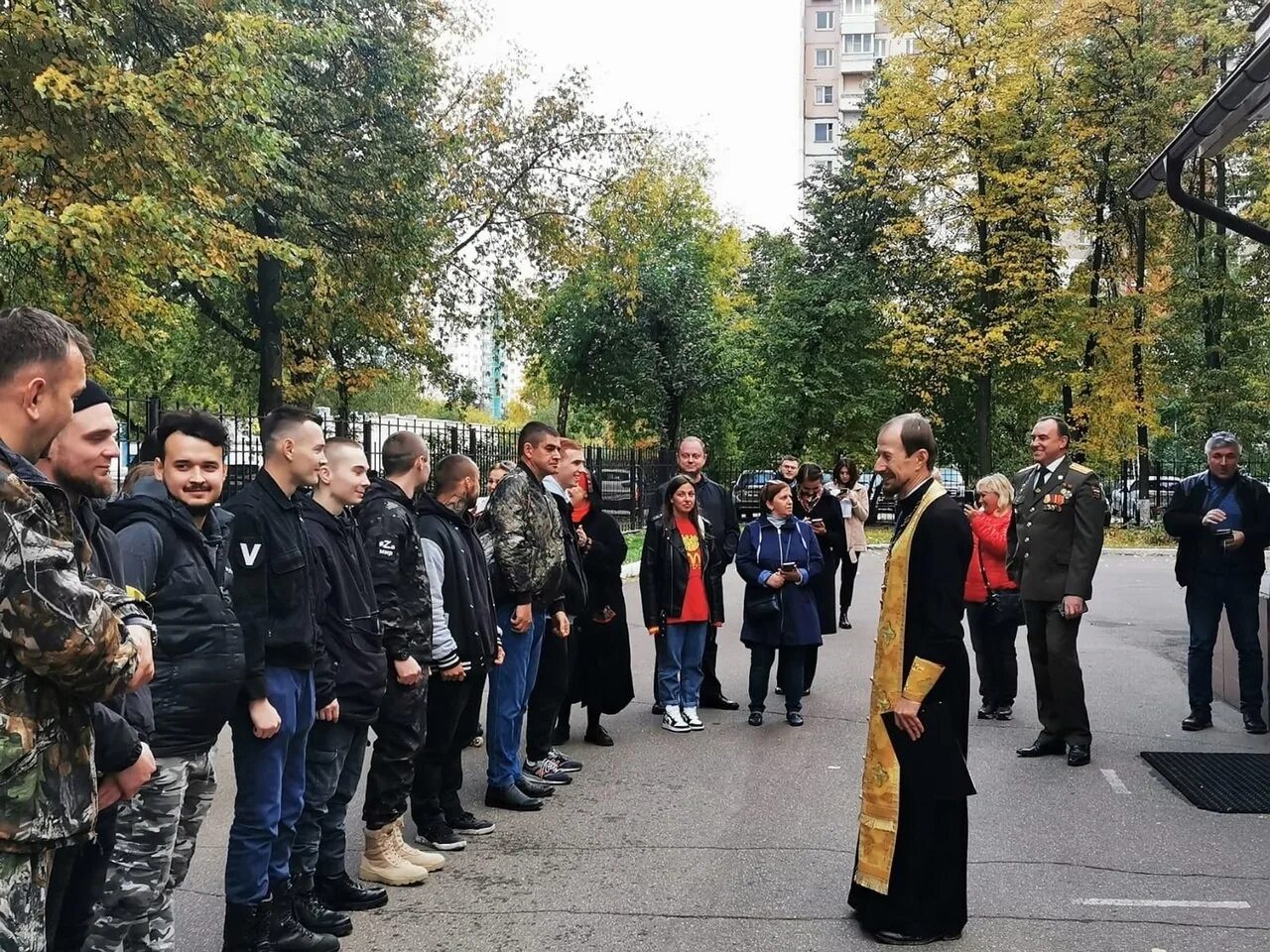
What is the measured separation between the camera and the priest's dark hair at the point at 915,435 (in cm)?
459

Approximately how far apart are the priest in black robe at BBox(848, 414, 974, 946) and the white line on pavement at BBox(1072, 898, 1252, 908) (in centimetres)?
73

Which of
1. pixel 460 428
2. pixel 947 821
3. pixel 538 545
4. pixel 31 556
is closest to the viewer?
pixel 31 556

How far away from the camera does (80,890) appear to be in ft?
8.91

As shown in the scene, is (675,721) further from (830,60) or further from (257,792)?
(830,60)

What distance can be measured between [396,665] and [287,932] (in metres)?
1.14

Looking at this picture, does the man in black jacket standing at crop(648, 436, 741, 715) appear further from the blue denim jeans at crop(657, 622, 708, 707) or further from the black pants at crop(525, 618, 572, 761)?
the black pants at crop(525, 618, 572, 761)

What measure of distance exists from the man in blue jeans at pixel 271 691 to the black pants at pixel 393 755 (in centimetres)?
71

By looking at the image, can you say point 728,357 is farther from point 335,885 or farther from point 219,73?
point 335,885

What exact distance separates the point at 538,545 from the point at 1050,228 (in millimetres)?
29384

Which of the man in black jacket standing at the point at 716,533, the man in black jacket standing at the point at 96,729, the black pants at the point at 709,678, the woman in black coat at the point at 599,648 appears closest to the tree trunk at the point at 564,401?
the man in black jacket standing at the point at 716,533

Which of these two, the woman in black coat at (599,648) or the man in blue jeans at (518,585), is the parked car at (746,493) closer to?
the woman in black coat at (599,648)

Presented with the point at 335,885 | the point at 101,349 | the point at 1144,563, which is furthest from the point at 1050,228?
the point at 335,885

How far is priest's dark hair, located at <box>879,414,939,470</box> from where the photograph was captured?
4.59 meters

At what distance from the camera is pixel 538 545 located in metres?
6.20
